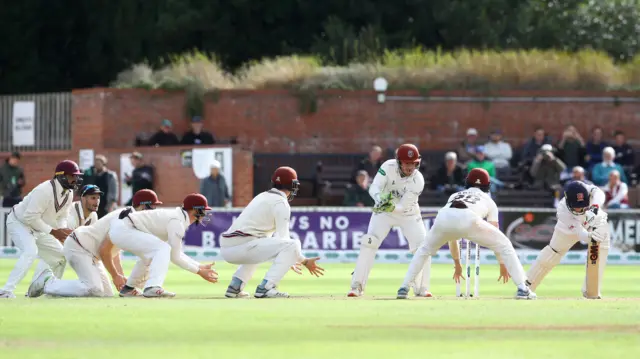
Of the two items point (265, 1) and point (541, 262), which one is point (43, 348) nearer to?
point (541, 262)

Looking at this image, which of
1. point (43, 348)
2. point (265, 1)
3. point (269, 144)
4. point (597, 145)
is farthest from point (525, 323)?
point (265, 1)

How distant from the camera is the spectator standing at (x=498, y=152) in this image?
92.5 ft

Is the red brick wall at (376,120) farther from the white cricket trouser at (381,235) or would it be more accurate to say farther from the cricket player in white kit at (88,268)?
the cricket player in white kit at (88,268)

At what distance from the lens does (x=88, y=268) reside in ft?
46.7

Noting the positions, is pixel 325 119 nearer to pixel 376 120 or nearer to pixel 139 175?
pixel 376 120

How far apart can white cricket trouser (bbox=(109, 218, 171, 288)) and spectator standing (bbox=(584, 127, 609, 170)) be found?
15.4 metres

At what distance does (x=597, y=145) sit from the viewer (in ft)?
92.9

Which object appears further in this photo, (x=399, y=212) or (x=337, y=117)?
(x=337, y=117)

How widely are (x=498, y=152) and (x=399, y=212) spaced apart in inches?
539

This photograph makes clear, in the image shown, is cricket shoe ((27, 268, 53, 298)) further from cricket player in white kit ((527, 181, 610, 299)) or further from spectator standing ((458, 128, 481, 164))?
spectator standing ((458, 128, 481, 164))

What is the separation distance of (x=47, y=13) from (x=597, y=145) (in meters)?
18.0

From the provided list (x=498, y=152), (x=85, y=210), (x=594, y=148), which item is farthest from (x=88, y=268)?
(x=594, y=148)

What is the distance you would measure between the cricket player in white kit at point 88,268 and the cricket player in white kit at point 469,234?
2839 millimetres

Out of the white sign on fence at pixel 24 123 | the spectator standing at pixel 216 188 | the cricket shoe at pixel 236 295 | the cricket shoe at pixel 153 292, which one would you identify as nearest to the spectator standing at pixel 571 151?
the spectator standing at pixel 216 188
